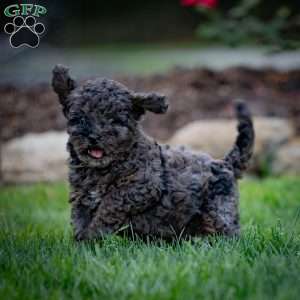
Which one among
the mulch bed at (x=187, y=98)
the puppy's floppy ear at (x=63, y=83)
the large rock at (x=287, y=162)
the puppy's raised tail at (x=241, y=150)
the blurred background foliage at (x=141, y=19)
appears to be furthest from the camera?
the blurred background foliage at (x=141, y=19)

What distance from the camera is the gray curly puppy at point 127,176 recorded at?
4.31 metres

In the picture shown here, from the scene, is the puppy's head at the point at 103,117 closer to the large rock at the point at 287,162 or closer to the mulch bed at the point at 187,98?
the large rock at the point at 287,162

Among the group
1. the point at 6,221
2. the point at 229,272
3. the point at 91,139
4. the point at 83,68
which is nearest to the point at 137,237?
the point at 91,139

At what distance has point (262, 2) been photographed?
A: 12.8m

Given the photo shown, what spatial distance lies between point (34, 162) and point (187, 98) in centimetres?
249

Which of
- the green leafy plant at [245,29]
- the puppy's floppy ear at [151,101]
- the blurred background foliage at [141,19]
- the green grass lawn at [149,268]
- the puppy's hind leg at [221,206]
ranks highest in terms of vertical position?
the blurred background foliage at [141,19]

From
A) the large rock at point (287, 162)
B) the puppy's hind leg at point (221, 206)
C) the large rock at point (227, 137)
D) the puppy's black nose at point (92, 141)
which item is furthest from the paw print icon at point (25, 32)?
the large rock at point (287, 162)

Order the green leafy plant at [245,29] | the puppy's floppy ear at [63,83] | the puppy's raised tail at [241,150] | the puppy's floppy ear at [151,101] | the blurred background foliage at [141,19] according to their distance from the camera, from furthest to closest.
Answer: the blurred background foliage at [141,19]
the green leafy plant at [245,29]
the puppy's raised tail at [241,150]
the puppy's floppy ear at [63,83]
the puppy's floppy ear at [151,101]

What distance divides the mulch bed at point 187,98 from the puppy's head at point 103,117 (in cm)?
521

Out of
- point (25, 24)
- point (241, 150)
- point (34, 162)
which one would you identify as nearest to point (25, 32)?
point (25, 24)

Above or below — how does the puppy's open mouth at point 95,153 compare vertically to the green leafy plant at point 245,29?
below

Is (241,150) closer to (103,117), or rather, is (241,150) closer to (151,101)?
(151,101)

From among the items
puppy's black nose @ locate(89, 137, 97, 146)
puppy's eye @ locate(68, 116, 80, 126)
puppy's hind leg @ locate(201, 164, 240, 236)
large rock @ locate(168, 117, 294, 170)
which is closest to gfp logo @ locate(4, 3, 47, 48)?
puppy's eye @ locate(68, 116, 80, 126)

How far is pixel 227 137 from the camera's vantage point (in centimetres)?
902
